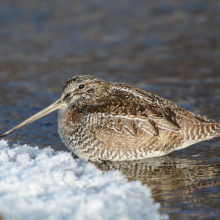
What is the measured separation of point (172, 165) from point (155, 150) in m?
0.34

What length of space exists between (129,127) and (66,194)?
1.73 m

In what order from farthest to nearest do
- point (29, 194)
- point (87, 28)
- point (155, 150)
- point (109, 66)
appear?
point (87, 28), point (109, 66), point (155, 150), point (29, 194)

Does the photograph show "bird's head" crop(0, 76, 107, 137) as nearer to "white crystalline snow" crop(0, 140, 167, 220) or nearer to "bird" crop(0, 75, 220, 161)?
"bird" crop(0, 75, 220, 161)

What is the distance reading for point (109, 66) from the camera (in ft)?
41.1

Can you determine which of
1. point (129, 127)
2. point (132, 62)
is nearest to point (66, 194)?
point (129, 127)

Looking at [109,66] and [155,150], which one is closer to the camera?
[155,150]

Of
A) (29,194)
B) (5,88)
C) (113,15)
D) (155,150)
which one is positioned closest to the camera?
(29,194)

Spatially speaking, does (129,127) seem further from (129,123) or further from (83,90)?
(83,90)

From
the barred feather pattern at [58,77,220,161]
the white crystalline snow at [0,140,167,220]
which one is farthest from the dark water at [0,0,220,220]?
the white crystalline snow at [0,140,167,220]

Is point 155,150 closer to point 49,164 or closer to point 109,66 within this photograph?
point 49,164

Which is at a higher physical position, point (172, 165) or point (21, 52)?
point (21, 52)

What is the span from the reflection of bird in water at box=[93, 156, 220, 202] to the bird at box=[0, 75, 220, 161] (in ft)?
0.43

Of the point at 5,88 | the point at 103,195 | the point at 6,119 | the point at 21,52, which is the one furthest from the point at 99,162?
the point at 21,52

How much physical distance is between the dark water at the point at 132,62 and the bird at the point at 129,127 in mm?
276
